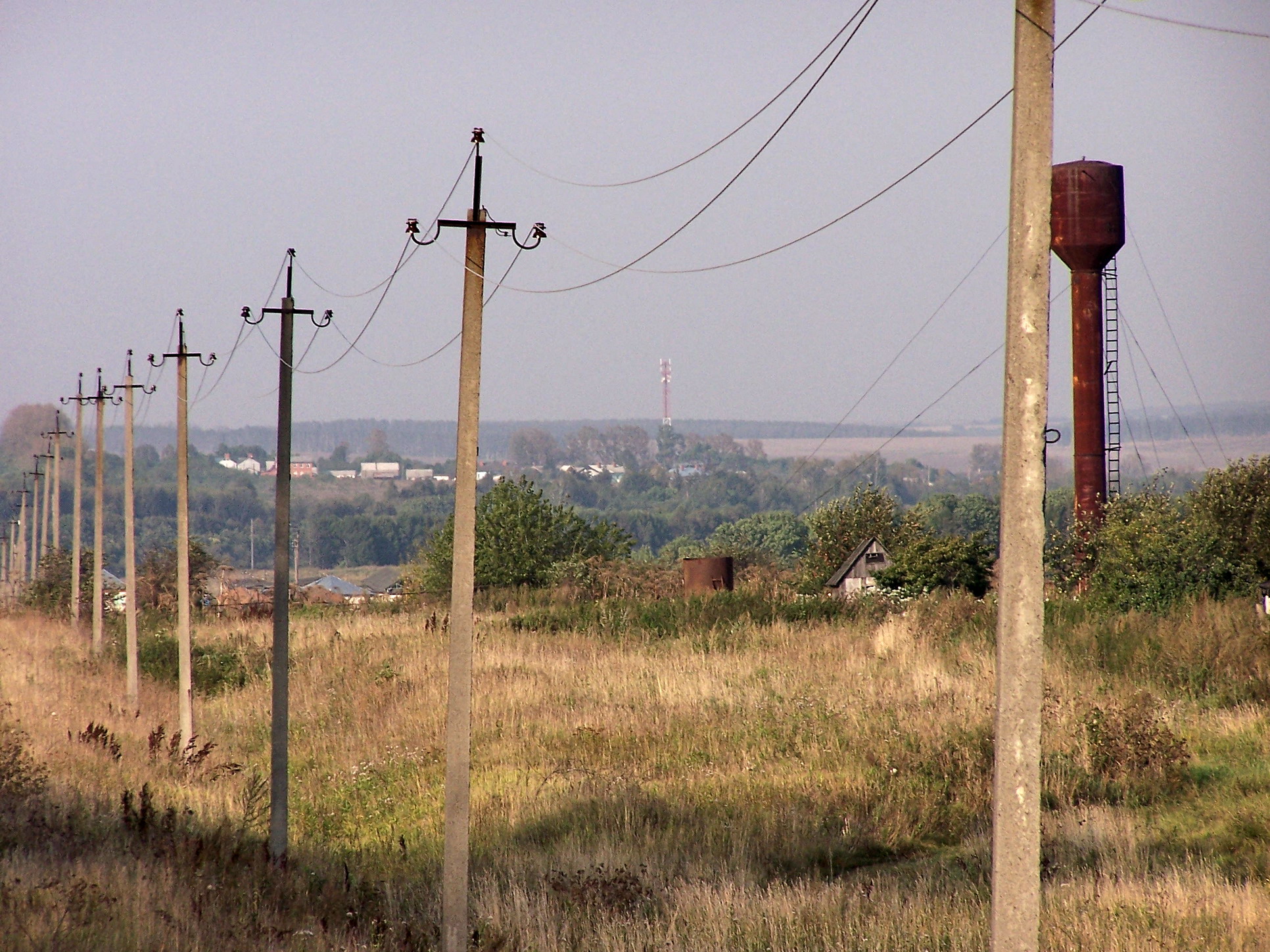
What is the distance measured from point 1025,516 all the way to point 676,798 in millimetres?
A: 9832

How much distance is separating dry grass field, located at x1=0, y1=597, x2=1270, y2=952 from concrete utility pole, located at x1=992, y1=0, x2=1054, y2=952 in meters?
3.20

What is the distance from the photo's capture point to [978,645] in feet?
76.4

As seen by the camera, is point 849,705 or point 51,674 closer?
point 849,705

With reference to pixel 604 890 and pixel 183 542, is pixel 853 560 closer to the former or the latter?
pixel 183 542

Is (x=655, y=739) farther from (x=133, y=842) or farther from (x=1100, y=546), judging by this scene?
(x=1100, y=546)

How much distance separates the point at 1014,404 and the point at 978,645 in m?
18.8

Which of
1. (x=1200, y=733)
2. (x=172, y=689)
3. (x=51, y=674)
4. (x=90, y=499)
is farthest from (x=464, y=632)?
(x=90, y=499)

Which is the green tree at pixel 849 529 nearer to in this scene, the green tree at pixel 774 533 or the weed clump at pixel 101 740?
the weed clump at pixel 101 740

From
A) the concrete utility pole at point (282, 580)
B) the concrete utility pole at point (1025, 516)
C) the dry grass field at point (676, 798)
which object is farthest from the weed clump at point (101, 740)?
the concrete utility pole at point (1025, 516)

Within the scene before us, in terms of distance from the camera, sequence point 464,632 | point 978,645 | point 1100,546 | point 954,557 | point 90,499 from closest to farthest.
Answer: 1. point 464,632
2. point 978,645
3. point 1100,546
4. point 954,557
5. point 90,499

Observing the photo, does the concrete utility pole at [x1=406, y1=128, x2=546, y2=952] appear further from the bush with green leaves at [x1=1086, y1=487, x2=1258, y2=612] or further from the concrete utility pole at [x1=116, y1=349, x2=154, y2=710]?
the bush with green leaves at [x1=1086, y1=487, x2=1258, y2=612]

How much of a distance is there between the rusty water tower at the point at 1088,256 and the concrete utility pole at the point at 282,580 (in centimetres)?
2514

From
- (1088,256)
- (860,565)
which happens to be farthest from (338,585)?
(1088,256)

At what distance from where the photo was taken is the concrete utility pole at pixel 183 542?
734 inches
